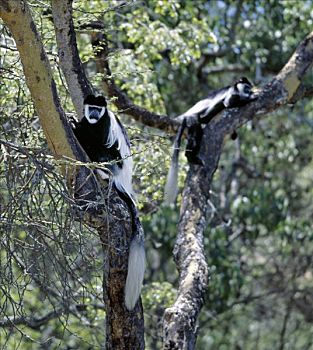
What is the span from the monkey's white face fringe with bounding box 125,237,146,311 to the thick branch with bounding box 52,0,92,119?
625mm

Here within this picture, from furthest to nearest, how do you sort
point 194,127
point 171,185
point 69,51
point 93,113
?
point 194,127 → point 171,185 → point 93,113 → point 69,51

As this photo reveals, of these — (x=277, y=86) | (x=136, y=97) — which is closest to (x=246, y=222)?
(x=136, y=97)

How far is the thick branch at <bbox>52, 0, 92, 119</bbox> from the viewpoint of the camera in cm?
298

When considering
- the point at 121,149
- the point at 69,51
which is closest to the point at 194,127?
the point at 121,149

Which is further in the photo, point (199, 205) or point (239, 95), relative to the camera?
point (239, 95)

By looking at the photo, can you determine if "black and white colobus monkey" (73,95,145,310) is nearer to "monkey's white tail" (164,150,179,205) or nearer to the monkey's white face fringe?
the monkey's white face fringe

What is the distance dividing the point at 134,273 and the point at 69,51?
0.87 metres

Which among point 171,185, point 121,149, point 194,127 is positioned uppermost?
point 121,149

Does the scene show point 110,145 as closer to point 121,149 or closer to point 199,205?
point 121,149

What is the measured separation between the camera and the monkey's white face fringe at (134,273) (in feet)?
9.23

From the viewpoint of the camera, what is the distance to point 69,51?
3037 mm

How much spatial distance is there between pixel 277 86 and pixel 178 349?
187 centimetres

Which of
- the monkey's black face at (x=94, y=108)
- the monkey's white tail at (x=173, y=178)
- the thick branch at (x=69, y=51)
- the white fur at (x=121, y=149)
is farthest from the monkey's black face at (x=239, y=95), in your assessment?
the thick branch at (x=69, y=51)

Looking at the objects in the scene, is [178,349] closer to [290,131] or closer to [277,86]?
[277,86]
